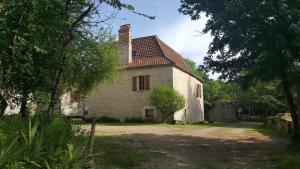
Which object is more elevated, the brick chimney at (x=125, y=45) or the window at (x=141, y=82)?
the brick chimney at (x=125, y=45)

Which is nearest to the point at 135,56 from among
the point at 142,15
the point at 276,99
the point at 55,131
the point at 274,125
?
the point at 274,125

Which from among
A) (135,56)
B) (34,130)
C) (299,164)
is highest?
(135,56)

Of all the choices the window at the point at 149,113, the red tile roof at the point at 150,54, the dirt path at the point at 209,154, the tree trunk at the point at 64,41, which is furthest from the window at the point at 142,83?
the tree trunk at the point at 64,41

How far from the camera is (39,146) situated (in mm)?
6793

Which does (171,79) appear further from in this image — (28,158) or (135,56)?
(28,158)

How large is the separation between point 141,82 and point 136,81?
21.7 inches

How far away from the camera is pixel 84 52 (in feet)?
55.0

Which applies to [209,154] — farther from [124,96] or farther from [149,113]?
[124,96]

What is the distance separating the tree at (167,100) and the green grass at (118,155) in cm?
1788

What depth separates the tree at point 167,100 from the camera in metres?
33.9

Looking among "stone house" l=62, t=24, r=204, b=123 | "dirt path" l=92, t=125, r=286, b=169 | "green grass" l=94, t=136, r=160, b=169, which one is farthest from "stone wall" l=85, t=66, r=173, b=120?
"green grass" l=94, t=136, r=160, b=169

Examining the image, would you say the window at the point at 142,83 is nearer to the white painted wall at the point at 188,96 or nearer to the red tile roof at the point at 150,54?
the red tile roof at the point at 150,54

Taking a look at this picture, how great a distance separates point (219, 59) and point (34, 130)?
40.5ft

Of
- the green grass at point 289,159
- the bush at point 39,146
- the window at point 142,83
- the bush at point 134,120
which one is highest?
the window at point 142,83
